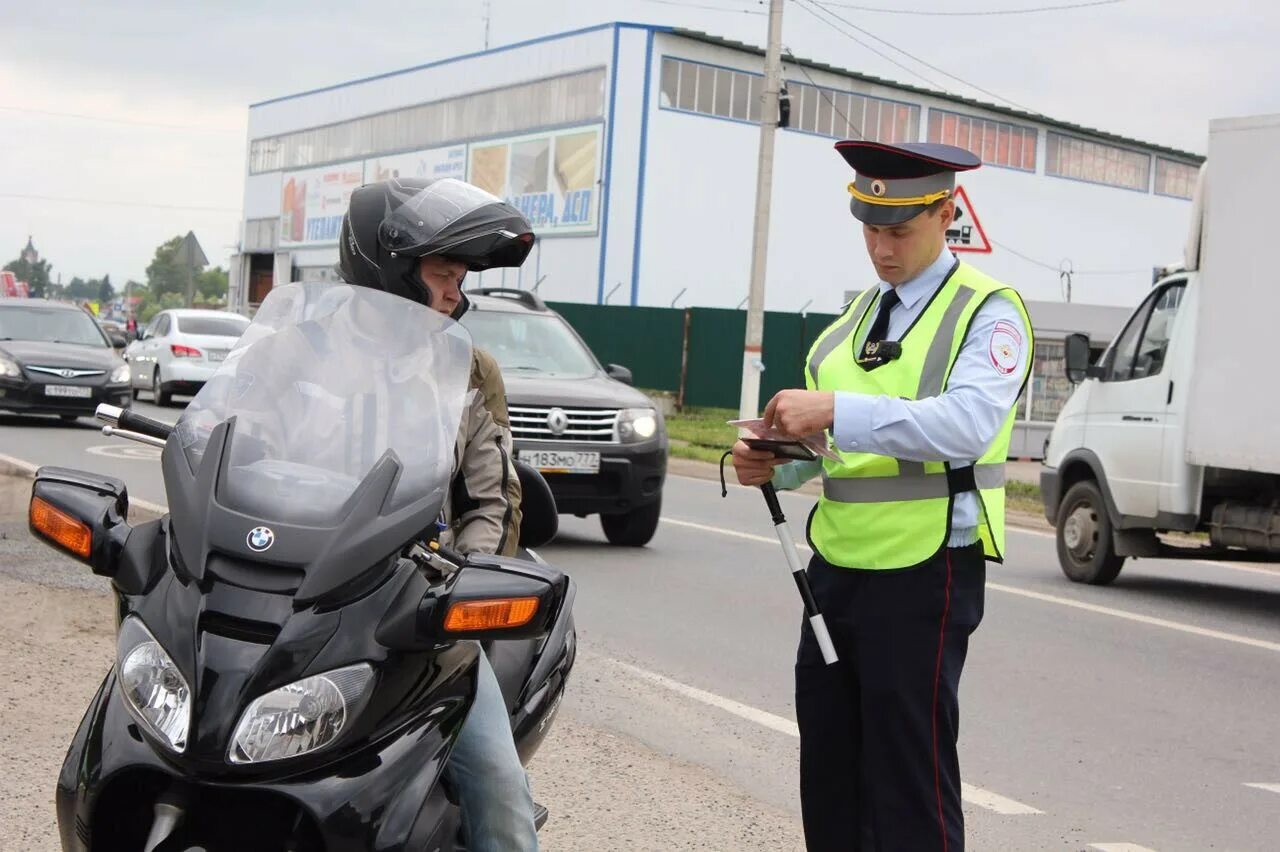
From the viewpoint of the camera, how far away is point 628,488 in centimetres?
1189

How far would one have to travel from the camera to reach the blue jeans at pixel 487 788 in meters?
3.13

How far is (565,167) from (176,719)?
5212 centimetres

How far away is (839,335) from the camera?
12.8ft

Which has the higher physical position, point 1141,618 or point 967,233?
point 967,233

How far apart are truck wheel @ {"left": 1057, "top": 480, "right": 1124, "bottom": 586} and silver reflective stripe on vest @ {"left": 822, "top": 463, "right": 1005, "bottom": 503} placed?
28.6ft

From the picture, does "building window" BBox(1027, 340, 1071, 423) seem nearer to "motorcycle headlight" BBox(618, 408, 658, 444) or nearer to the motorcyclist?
"motorcycle headlight" BBox(618, 408, 658, 444)

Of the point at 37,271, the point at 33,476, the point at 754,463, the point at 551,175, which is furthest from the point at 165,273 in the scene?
the point at 754,463

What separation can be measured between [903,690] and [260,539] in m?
1.41

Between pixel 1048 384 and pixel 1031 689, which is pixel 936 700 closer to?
pixel 1031 689

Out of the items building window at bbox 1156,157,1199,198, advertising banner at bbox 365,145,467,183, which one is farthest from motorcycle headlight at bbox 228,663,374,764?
building window at bbox 1156,157,1199,198

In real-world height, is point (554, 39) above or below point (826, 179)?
above

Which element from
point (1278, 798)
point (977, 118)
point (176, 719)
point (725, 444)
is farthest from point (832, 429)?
point (977, 118)

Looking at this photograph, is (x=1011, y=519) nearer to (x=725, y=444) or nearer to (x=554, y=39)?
(x=725, y=444)

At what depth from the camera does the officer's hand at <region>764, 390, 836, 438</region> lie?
3.43 metres
